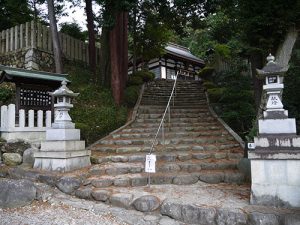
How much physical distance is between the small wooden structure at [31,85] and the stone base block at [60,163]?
6.67 ft

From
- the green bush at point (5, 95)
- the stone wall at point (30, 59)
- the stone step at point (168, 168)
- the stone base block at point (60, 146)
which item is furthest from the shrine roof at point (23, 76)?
the stone wall at point (30, 59)

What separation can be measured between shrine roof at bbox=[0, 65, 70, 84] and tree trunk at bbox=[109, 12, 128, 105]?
357cm

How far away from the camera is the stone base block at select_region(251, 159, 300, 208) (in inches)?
181

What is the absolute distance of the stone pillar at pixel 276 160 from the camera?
15.1ft

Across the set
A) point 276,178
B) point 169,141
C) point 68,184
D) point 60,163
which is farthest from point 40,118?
point 276,178

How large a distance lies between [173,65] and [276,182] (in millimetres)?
23602

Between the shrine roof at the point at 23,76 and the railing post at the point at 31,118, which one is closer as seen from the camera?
the shrine roof at the point at 23,76

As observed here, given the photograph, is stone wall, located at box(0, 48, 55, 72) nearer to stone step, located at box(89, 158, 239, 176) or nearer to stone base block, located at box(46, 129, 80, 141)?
stone base block, located at box(46, 129, 80, 141)

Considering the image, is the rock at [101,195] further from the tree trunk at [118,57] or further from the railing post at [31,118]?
the tree trunk at [118,57]

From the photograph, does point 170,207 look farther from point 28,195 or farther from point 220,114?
point 220,114

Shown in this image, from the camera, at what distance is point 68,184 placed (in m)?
5.94

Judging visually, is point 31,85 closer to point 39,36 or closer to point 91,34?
point 39,36

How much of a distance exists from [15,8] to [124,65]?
6.93 metres

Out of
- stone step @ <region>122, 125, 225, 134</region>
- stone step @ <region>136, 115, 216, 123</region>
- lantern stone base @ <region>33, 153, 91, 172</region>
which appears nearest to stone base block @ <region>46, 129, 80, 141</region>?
lantern stone base @ <region>33, 153, 91, 172</region>
